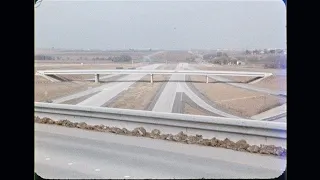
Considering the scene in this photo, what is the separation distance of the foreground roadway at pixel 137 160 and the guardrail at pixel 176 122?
0.47 ft

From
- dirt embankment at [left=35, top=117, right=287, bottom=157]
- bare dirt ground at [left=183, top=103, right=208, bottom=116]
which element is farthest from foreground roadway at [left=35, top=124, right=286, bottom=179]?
bare dirt ground at [left=183, top=103, right=208, bottom=116]

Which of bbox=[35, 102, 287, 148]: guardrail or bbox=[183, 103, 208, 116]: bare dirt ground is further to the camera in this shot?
bbox=[183, 103, 208, 116]: bare dirt ground

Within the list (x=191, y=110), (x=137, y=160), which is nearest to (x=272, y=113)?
(x=191, y=110)

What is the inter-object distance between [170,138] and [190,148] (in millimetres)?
253

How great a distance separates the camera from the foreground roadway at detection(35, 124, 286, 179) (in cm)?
265

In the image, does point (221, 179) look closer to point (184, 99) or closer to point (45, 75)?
point (184, 99)

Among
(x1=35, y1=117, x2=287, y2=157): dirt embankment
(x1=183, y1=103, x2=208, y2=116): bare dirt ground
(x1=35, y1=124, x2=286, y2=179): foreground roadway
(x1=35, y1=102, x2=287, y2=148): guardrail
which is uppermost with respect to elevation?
(x1=183, y1=103, x2=208, y2=116): bare dirt ground

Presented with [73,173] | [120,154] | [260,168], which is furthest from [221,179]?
[73,173]

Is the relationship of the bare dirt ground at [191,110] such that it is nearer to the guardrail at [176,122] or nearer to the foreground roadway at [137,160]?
the guardrail at [176,122]

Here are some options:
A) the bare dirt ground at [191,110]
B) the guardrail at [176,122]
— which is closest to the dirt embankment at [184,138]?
the guardrail at [176,122]

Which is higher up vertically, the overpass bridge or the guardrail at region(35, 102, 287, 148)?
the overpass bridge

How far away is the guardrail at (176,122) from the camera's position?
9.14ft

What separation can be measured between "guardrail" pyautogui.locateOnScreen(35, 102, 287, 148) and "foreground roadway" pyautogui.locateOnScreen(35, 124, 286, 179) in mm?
143

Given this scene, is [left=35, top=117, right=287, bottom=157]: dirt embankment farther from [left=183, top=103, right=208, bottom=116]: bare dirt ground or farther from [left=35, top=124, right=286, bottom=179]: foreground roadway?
[left=183, top=103, right=208, bottom=116]: bare dirt ground
